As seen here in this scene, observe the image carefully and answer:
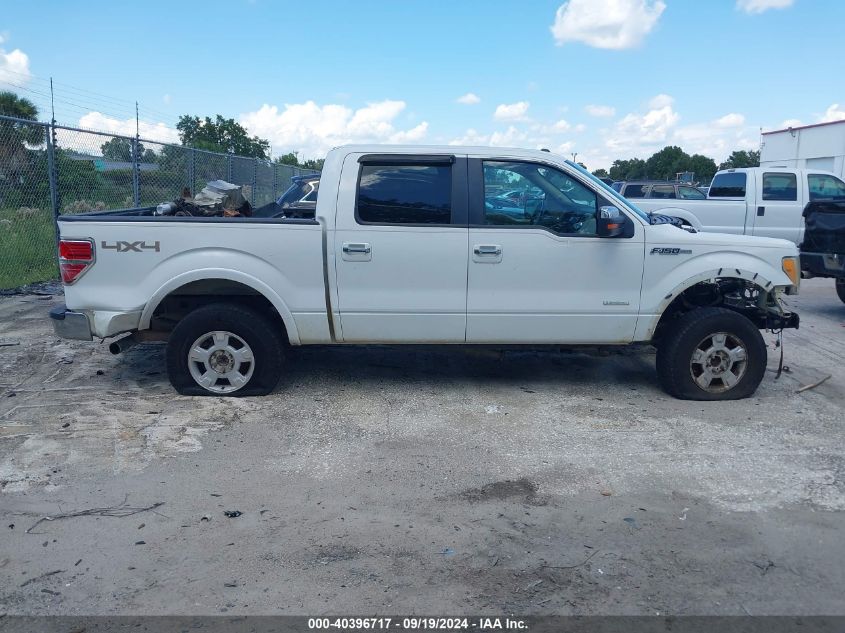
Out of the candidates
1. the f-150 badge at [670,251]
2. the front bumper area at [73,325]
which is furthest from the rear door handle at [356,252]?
the f-150 badge at [670,251]

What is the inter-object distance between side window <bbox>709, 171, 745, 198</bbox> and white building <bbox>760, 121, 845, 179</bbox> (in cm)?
2003

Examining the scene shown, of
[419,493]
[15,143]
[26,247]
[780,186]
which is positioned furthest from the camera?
[780,186]

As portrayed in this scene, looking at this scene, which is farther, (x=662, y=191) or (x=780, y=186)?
(x=662, y=191)

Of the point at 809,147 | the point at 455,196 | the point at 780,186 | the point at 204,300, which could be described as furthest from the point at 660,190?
the point at 809,147

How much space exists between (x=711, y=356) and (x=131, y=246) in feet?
15.6

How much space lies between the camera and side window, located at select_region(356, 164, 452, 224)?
19.2 feet

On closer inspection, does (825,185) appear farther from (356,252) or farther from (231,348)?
(231,348)

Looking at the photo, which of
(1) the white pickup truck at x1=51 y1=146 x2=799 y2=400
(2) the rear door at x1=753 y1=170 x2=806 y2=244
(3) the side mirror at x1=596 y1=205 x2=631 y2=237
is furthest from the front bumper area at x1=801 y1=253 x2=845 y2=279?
(3) the side mirror at x1=596 y1=205 x2=631 y2=237

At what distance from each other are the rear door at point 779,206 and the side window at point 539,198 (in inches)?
368

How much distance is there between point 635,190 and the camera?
18.1m

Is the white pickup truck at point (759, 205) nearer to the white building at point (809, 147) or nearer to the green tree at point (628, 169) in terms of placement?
the white building at point (809, 147)

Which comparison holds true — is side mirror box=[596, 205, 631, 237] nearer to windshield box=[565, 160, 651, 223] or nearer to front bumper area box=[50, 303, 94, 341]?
windshield box=[565, 160, 651, 223]

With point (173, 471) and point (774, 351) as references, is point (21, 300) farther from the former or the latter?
point (774, 351)

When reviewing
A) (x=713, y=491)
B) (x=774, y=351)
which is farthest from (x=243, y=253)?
(x=774, y=351)
